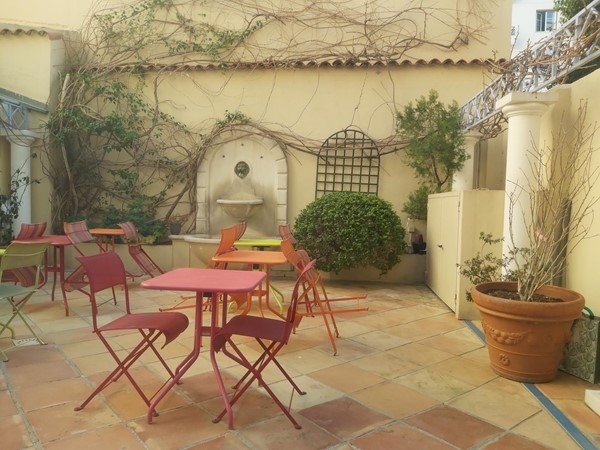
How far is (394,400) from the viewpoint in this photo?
113 inches

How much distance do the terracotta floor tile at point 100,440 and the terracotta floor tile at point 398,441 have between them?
1090 millimetres

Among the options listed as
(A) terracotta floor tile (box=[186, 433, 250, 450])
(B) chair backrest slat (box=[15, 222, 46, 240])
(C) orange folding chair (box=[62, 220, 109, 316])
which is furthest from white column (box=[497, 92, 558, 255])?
(B) chair backrest slat (box=[15, 222, 46, 240])

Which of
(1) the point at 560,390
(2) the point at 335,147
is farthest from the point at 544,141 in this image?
(2) the point at 335,147

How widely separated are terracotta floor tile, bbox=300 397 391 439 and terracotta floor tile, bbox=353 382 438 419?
0.08 metres

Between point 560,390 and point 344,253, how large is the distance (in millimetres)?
3175

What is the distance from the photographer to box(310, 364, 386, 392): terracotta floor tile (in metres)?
3.09

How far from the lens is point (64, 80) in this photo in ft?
25.1

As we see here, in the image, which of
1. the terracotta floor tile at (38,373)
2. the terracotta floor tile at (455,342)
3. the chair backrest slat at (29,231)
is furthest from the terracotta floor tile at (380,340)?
the chair backrest slat at (29,231)

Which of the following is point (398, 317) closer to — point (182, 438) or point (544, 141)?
point (544, 141)

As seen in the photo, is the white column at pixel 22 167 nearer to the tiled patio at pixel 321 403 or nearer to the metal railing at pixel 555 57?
the tiled patio at pixel 321 403

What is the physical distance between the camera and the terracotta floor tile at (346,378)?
3092 millimetres

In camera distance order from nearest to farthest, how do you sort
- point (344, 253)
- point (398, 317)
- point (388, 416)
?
point (388, 416), point (398, 317), point (344, 253)

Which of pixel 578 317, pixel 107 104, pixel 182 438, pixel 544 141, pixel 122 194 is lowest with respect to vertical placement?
pixel 182 438

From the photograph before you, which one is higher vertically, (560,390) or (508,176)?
(508,176)
